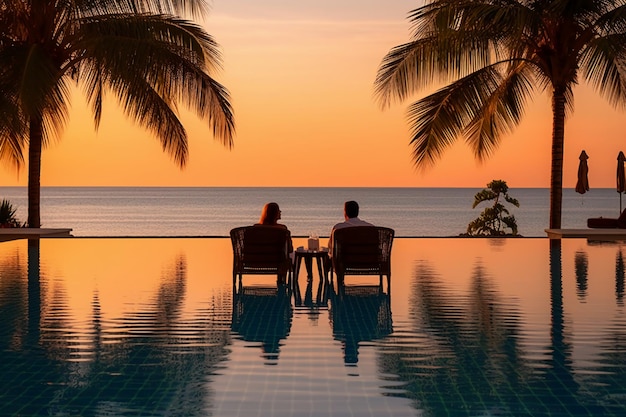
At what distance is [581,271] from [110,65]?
767 cm

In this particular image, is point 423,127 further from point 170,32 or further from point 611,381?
point 611,381

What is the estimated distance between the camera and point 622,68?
59.4 feet

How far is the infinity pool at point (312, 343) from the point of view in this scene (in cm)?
543

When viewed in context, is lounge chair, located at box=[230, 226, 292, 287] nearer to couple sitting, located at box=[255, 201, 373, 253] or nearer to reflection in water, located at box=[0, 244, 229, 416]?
couple sitting, located at box=[255, 201, 373, 253]

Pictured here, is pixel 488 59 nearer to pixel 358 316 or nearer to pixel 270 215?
pixel 270 215

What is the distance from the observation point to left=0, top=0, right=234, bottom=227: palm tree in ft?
50.4

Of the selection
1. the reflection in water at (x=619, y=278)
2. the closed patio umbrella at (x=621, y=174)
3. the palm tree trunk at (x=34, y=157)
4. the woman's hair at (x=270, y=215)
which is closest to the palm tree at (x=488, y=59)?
the reflection in water at (x=619, y=278)

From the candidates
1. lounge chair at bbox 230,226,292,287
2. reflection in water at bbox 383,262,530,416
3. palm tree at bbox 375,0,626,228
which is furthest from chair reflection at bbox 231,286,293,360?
palm tree at bbox 375,0,626,228

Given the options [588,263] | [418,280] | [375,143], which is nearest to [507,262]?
[588,263]

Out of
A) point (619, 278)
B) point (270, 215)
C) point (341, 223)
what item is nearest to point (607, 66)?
point (619, 278)

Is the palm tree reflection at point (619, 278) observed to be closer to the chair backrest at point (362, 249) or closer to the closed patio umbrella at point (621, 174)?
the chair backrest at point (362, 249)

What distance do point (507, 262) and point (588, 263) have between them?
1168mm

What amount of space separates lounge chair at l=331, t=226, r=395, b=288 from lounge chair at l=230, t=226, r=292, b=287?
22.7 inches

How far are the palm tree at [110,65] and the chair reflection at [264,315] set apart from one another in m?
5.75
